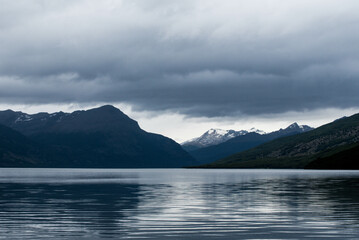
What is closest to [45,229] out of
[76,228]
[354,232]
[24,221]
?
[76,228]

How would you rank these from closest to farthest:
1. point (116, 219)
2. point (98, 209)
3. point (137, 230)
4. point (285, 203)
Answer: point (137, 230) → point (116, 219) → point (98, 209) → point (285, 203)

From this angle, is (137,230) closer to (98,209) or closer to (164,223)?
(164,223)

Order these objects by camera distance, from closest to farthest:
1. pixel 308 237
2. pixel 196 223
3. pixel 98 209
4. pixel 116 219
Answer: pixel 308 237
pixel 196 223
pixel 116 219
pixel 98 209

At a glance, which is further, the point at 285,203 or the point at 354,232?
the point at 285,203

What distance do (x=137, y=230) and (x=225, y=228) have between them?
690 centimetres

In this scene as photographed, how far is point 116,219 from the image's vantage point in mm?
49375

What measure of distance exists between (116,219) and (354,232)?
21071 mm

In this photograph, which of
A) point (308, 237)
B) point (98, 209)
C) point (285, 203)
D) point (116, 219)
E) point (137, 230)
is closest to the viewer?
point (308, 237)

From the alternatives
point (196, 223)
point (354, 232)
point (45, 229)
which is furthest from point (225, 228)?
point (45, 229)

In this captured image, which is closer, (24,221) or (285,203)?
(24,221)

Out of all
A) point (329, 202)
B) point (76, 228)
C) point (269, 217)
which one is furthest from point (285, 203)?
point (76, 228)

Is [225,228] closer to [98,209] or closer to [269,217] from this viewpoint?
[269,217]

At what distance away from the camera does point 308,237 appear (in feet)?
121

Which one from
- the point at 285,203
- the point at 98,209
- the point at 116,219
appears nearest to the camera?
the point at 116,219
